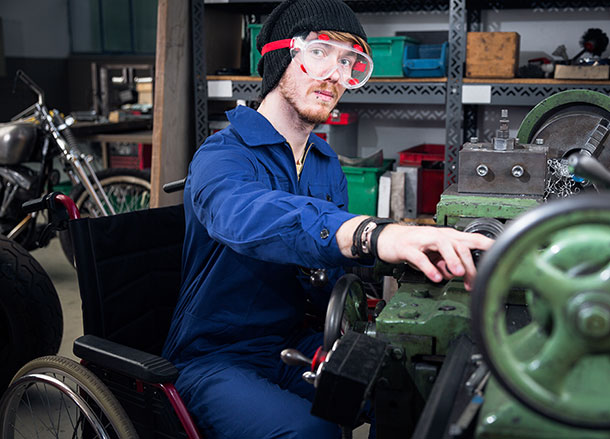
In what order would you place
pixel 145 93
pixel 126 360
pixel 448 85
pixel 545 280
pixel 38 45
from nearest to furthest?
pixel 545 280
pixel 126 360
pixel 448 85
pixel 145 93
pixel 38 45

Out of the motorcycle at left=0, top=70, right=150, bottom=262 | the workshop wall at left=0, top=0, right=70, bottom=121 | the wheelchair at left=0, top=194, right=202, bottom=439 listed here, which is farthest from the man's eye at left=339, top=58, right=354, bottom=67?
the workshop wall at left=0, top=0, right=70, bottom=121

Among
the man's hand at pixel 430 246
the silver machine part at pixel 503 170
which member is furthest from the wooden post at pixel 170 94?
the man's hand at pixel 430 246

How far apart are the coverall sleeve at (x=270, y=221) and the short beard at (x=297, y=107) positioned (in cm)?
35

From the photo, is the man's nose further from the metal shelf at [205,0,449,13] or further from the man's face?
the metal shelf at [205,0,449,13]

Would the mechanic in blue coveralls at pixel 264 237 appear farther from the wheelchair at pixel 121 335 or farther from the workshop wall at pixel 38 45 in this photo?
the workshop wall at pixel 38 45

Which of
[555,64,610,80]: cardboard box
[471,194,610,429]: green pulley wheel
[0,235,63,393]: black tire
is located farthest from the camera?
[555,64,610,80]: cardboard box

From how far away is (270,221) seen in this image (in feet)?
3.30

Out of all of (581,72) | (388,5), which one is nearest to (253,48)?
(388,5)

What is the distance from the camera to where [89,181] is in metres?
3.36

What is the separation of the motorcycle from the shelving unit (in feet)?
1.97

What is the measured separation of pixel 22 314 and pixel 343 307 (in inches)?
53.6

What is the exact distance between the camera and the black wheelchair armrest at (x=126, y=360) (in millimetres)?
1143

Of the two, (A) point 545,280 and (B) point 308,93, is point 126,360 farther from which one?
(A) point 545,280

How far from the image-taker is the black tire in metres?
1.95
